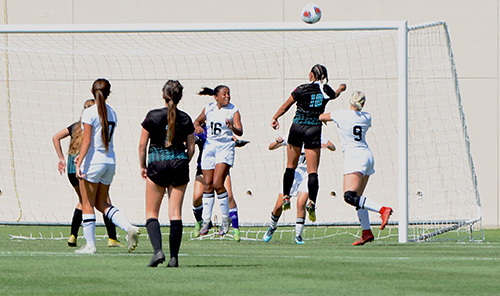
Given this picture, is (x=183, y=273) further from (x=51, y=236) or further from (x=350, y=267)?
(x=51, y=236)

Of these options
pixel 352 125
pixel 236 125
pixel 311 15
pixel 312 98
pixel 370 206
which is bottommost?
pixel 370 206

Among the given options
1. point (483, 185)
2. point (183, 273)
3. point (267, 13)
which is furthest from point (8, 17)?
point (183, 273)

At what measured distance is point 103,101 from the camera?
11.5 meters

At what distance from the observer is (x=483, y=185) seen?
20.6 meters

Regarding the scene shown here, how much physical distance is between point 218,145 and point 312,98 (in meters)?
1.87

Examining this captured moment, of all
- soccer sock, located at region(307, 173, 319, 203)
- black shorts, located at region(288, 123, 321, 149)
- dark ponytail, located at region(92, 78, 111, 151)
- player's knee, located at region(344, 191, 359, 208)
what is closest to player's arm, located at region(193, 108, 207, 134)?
black shorts, located at region(288, 123, 321, 149)

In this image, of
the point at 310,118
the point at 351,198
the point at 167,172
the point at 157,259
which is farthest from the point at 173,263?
the point at 310,118

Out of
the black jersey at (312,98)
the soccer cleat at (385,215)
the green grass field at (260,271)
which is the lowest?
the green grass field at (260,271)

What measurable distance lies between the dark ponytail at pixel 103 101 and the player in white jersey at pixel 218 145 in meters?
3.79

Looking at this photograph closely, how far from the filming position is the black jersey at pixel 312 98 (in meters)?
14.4

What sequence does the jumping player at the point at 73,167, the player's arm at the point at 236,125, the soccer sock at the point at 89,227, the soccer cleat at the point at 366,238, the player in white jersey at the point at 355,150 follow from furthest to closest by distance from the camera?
the player's arm at the point at 236,125 < the soccer cleat at the point at 366,238 < the player in white jersey at the point at 355,150 < the jumping player at the point at 73,167 < the soccer sock at the point at 89,227

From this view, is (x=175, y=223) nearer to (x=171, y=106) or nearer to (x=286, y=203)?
(x=171, y=106)

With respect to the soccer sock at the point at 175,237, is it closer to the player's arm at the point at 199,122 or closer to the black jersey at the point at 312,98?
the black jersey at the point at 312,98

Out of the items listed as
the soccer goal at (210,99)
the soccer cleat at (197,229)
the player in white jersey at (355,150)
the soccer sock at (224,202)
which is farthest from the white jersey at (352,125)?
the soccer goal at (210,99)
